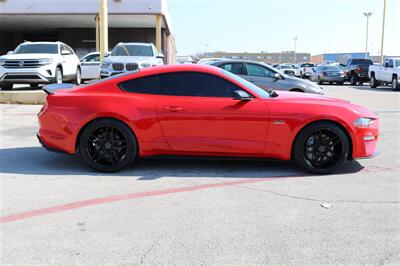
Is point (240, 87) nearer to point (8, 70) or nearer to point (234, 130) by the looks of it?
point (234, 130)

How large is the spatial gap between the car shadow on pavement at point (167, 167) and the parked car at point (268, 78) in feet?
20.4

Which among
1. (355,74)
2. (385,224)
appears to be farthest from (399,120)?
(355,74)

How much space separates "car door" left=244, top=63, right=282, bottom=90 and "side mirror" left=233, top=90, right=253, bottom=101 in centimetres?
669

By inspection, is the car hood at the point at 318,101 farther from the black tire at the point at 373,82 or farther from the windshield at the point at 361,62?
the windshield at the point at 361,62

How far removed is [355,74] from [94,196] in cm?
2970

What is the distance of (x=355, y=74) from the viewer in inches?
1259

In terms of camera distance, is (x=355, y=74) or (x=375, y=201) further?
(x=355, y=74)

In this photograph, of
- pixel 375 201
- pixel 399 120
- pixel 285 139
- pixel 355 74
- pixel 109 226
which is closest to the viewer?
pixel 109 226

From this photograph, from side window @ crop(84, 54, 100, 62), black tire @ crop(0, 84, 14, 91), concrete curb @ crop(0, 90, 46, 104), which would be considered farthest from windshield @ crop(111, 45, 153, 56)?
side window @ crop(84, 54, 100, 62)

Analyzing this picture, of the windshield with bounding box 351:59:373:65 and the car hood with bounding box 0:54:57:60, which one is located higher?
the windshield with bounding box 351:59:373:65

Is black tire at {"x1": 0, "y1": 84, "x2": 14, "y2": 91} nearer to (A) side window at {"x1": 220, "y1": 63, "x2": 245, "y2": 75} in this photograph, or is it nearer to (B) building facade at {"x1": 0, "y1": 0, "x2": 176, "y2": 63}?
(A) side window at {"x1": 220, "y1": 63, "x2": 245, "y2": 75}

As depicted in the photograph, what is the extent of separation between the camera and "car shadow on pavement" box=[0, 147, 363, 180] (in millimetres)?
6141

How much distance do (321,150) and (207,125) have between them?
1.53 metres

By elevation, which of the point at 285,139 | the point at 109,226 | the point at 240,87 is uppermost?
the point at 240,87
